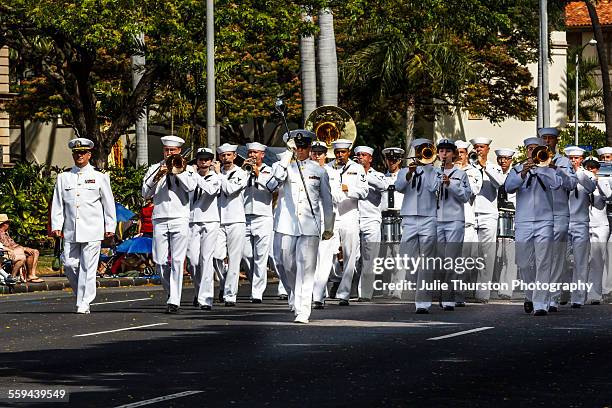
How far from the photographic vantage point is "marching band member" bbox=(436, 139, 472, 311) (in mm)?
21516

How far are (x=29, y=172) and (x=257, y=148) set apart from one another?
Answer: 1453 cm

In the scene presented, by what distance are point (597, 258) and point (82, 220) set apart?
6.61 metres

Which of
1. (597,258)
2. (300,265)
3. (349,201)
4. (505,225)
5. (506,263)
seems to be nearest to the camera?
(300,265)

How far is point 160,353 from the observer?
15719 mm

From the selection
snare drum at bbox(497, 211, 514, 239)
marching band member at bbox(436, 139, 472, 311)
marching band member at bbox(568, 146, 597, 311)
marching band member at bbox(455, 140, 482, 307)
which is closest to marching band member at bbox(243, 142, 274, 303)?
marching band member at bbox(455, 140, 482, 307)

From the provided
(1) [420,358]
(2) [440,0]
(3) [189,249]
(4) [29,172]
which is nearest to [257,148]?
(3) [189,249]

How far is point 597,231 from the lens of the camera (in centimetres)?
2353

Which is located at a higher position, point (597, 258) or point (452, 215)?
point (452, 215)

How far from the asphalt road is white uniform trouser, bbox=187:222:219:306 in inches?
14.1

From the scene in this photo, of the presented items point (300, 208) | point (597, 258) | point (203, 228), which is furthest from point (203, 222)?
point (597, 258)

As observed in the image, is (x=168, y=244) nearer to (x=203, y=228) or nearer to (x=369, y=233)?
(x=203, y=228)

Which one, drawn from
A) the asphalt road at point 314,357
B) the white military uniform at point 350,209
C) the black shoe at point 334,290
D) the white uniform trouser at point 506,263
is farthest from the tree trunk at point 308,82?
the asphalt road at point 314,357

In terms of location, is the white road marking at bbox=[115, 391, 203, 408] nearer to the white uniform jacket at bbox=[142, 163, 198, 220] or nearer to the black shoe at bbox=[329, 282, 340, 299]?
the white uniform jacket at bbox=[142, 163, 198, 220]

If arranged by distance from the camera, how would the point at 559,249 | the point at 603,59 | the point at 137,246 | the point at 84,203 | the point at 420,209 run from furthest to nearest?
1. the point at 603,59
2. the point at 137,246
3. the point at 84,203
4. the point at 420,209
5. the point at 559,249
